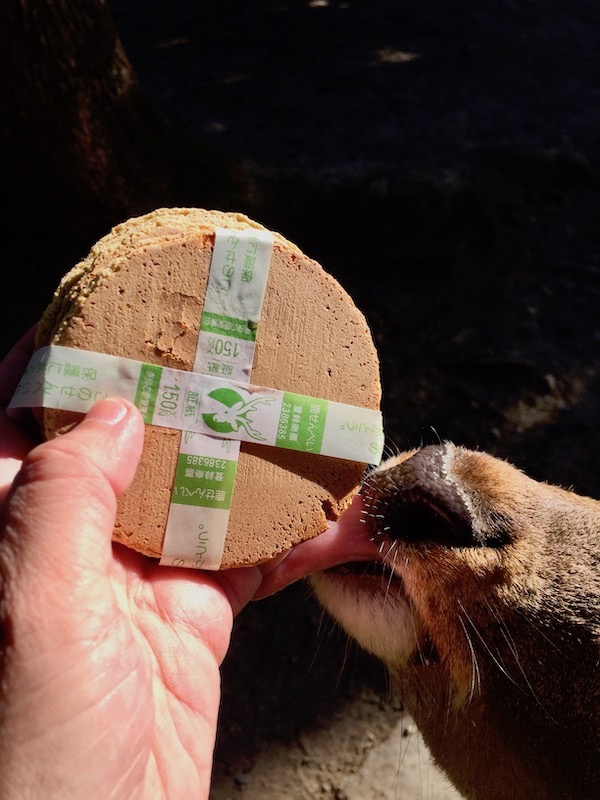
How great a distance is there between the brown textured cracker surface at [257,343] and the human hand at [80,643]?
177mm

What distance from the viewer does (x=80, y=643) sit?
1.69 metres

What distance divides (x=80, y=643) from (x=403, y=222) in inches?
189

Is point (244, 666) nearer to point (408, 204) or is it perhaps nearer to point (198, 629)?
point (198, 629)

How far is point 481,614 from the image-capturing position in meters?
2.30

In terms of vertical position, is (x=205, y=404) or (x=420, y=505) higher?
(x=205, y=404)

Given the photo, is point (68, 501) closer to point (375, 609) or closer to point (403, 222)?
point (375, 609)

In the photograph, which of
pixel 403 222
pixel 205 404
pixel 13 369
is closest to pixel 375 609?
pixel 205 404

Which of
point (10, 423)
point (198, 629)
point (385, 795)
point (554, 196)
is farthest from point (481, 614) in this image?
point (554, 196)

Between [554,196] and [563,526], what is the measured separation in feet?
16.8

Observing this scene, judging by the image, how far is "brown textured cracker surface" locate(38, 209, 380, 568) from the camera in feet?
6.65

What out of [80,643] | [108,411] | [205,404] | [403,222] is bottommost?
[403,222]

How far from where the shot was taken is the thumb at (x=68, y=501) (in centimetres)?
166

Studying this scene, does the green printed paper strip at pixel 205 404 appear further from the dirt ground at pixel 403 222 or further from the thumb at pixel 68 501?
the dirt ground at pixel 403 222

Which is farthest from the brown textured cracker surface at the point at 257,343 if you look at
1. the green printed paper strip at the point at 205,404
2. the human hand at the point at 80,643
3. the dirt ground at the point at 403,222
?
the dirt ground at the point at 403,222
